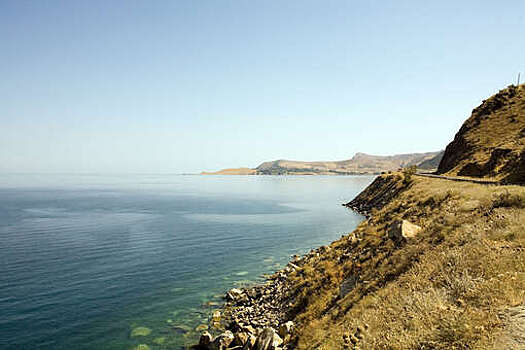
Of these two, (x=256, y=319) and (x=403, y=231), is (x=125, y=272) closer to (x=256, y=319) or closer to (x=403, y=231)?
(x=256, y=319)

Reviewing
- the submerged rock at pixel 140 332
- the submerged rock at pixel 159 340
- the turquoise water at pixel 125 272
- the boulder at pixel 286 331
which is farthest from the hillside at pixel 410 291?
the turquoise water at pixel 125 272

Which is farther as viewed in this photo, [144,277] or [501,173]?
[501,173]

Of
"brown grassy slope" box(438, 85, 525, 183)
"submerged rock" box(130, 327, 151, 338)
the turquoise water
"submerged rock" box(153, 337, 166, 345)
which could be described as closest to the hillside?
"submerged rock" box(153, 337, 166, 345)

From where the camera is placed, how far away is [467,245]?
13242mm

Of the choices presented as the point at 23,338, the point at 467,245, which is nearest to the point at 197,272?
the point at 23,338

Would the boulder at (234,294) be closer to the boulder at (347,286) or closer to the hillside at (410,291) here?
the hillside at (410,291)

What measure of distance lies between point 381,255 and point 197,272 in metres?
20.2

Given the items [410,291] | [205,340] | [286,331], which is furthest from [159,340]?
[410,291]

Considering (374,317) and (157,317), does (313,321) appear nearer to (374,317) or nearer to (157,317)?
(374,317)

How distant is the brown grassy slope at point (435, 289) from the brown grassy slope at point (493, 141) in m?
20.1

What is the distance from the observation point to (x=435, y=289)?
38.1 ft

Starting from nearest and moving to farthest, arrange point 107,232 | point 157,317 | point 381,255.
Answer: point 381,255
point 157,317
point 107,232

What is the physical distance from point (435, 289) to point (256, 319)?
494 inches

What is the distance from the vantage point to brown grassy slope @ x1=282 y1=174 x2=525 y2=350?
30.3ft
